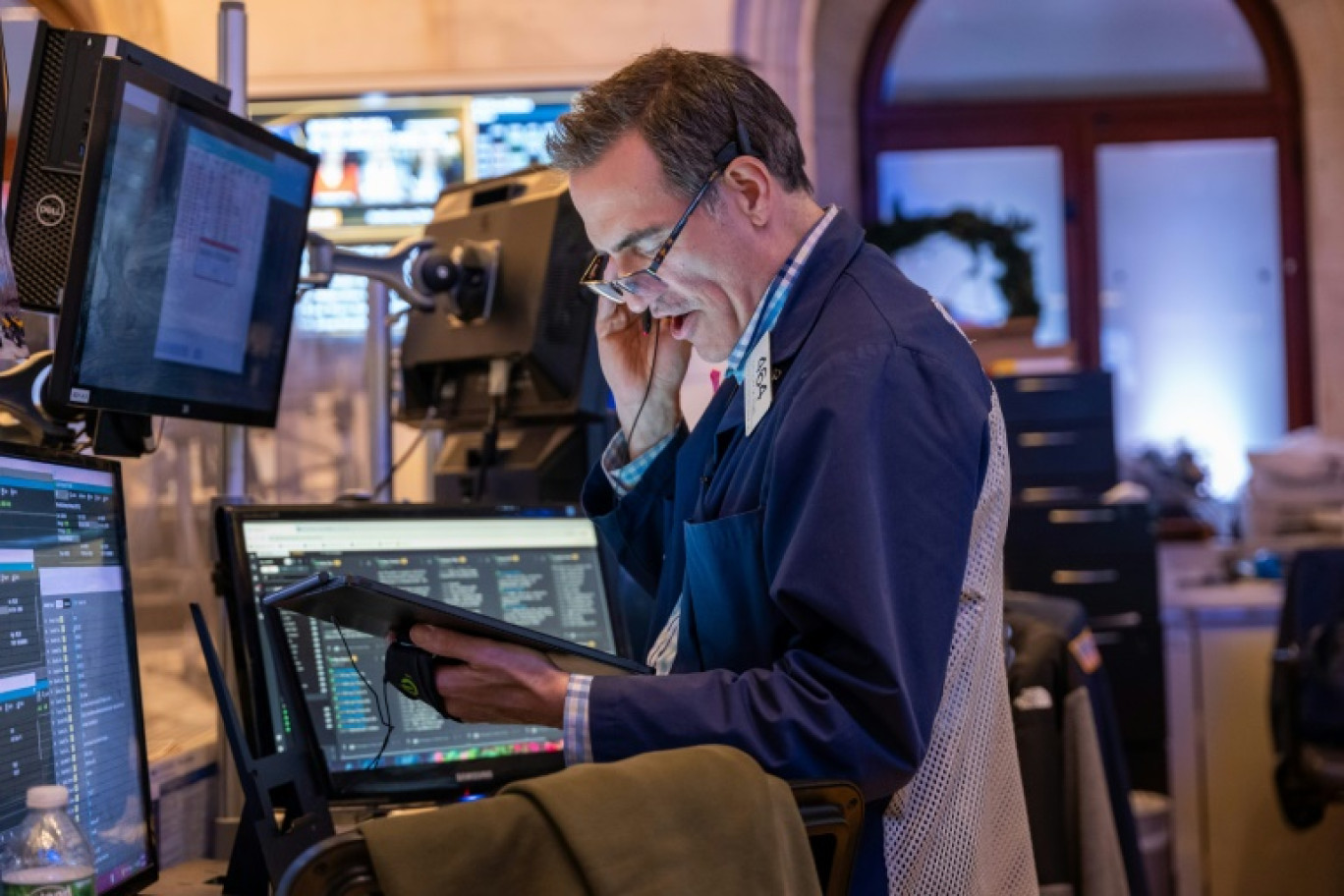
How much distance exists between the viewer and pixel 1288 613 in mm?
4191

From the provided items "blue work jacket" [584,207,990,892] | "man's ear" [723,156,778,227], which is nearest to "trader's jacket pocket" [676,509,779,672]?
"blue work jacket" [584,207,990,892]

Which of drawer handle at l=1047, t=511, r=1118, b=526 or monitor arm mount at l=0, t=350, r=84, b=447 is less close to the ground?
monitor arm mount at l=0, t=350, r=84, b=447

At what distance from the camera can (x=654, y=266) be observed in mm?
1507

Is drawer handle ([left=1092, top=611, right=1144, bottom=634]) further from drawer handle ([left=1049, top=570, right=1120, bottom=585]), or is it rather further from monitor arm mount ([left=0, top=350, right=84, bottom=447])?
monitor arm mount ([left=0, top=350, right=84, bottom=447])

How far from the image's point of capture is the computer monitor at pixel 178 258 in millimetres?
1652

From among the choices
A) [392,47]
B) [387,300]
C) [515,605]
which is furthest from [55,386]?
[392,47]

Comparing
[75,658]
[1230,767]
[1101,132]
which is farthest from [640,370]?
[1101,132]

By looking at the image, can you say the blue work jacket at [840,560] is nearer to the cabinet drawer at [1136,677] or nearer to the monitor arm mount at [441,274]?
the monitor arm mount at [441,274]

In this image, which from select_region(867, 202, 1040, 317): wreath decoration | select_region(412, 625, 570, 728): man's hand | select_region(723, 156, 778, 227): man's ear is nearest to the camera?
select_region(412, 625, 570, 728): man's hand

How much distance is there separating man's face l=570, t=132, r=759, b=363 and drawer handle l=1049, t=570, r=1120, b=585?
3366mm

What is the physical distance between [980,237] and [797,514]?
14.6 feet

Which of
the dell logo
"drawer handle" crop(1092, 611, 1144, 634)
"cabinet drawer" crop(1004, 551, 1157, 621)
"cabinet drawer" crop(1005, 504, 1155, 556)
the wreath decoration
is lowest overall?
"drawer handle" crop(1092, 611, 1144, 634)

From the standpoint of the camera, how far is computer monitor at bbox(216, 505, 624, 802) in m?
1.79

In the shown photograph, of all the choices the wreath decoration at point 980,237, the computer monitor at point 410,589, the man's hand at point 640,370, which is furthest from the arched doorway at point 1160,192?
the man's hand at point 640,370
